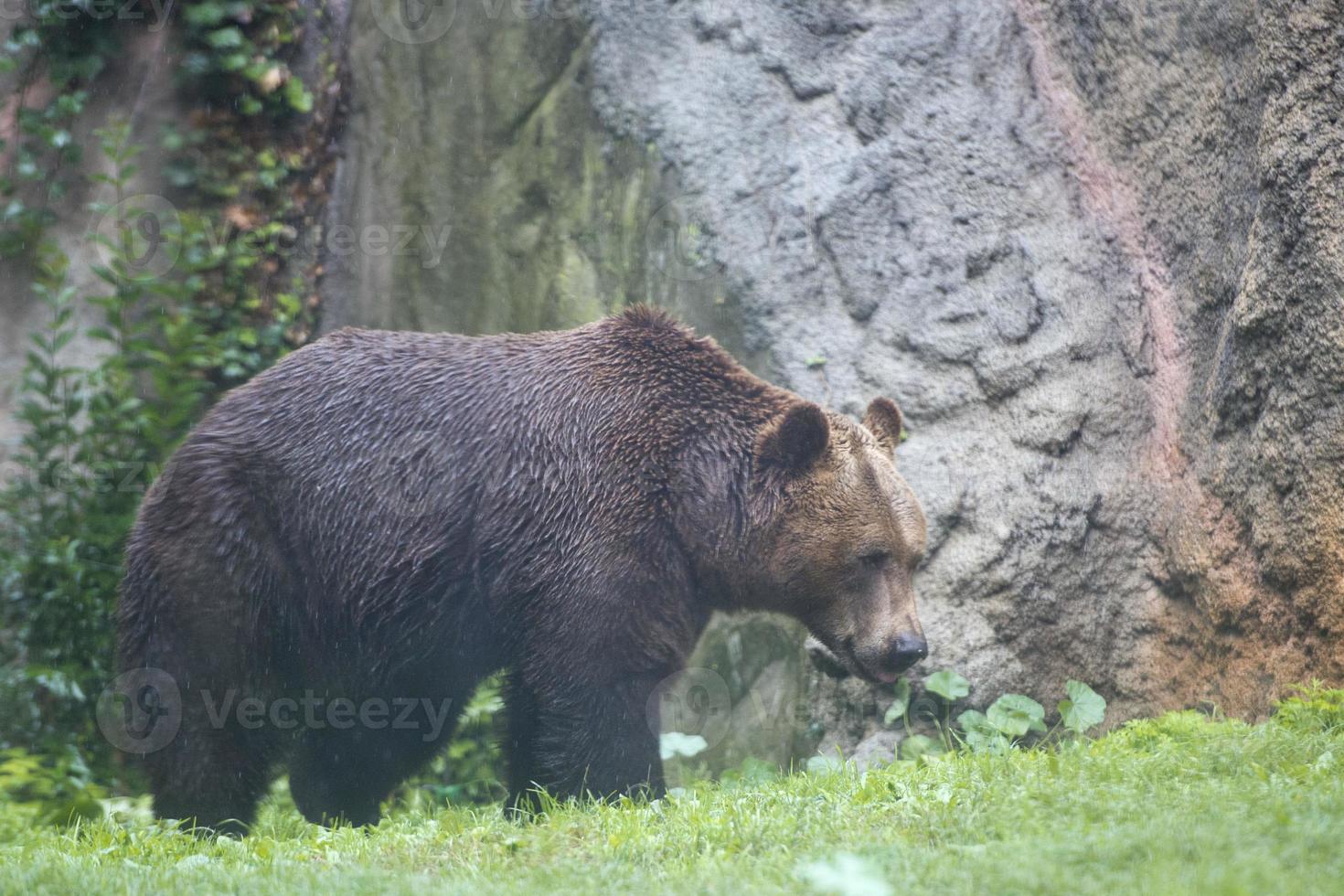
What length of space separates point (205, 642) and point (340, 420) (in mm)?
1241

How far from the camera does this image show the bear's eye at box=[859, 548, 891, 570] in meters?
6.30

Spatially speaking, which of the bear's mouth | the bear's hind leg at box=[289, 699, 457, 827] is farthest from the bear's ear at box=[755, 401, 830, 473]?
the bear's hind leg at box=[289, 699, 457, 827]

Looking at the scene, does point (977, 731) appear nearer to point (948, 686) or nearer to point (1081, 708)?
point (948, 686)

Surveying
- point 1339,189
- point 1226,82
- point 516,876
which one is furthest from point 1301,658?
point 516,876

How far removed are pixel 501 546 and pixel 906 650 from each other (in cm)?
204

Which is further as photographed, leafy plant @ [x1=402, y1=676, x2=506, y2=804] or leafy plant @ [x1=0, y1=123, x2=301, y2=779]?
leafy plant @ [x1=402, y1=676, x2=506, y2=804]

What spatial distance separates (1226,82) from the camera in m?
6.95

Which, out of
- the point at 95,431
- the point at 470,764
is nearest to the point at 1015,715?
the point at 470,764

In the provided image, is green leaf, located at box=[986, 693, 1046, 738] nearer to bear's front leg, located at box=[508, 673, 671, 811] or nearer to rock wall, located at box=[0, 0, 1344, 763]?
rock wall, located at box=[0, 0, 1344, 763]

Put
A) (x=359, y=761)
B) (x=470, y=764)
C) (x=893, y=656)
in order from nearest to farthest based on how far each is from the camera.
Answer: (x=893, y=656), (x=359, y=761), (x=470, y=764)

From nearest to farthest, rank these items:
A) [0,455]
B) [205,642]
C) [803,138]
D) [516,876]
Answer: [516,876] → [205,642] → [803,138] → [0,455]

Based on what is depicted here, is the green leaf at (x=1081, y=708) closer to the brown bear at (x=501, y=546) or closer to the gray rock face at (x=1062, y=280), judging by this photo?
the gray rock face at (x=1062, y=280)

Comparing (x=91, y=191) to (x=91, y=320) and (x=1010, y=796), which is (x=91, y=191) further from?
(x=1010, y=796)

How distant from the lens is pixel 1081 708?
6.86 m
